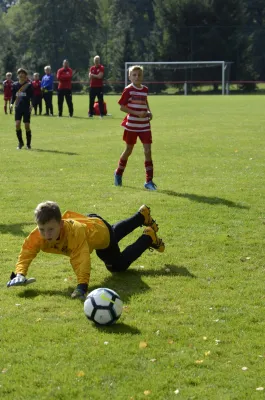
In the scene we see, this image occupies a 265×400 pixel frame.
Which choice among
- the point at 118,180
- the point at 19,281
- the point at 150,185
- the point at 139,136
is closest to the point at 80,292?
the point at 19,281

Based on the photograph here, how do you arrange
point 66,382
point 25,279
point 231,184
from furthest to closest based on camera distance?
point 231,184, point 25,279, point 66,382

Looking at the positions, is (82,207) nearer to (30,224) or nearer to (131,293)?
(30,224)

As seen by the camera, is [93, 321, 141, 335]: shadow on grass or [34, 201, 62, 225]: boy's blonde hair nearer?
[93, 321, 141, 335]: shadow on grass

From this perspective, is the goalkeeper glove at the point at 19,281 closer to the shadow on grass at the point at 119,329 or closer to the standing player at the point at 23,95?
the shadow on grass at the point at 119,329

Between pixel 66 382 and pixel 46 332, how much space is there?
895 mm

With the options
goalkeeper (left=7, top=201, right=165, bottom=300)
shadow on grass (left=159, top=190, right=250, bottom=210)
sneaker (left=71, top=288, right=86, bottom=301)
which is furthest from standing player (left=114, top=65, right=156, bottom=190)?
sneaker (left=71, top=288, right=86, bottom=301)

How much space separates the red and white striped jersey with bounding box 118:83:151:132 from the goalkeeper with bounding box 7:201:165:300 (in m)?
4.59

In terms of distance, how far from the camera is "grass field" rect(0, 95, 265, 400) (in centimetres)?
479

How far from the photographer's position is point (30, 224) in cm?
933

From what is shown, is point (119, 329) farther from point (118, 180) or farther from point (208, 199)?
point (118, 180)

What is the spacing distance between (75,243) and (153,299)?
0.89 meters

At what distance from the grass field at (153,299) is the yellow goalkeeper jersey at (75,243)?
287 mm

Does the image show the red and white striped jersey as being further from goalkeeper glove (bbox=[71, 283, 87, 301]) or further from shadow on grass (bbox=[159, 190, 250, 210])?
goalkeeper glove (bbox=[71, 283, 87, 301])

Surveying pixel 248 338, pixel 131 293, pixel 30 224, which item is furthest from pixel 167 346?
pixel 30 224
